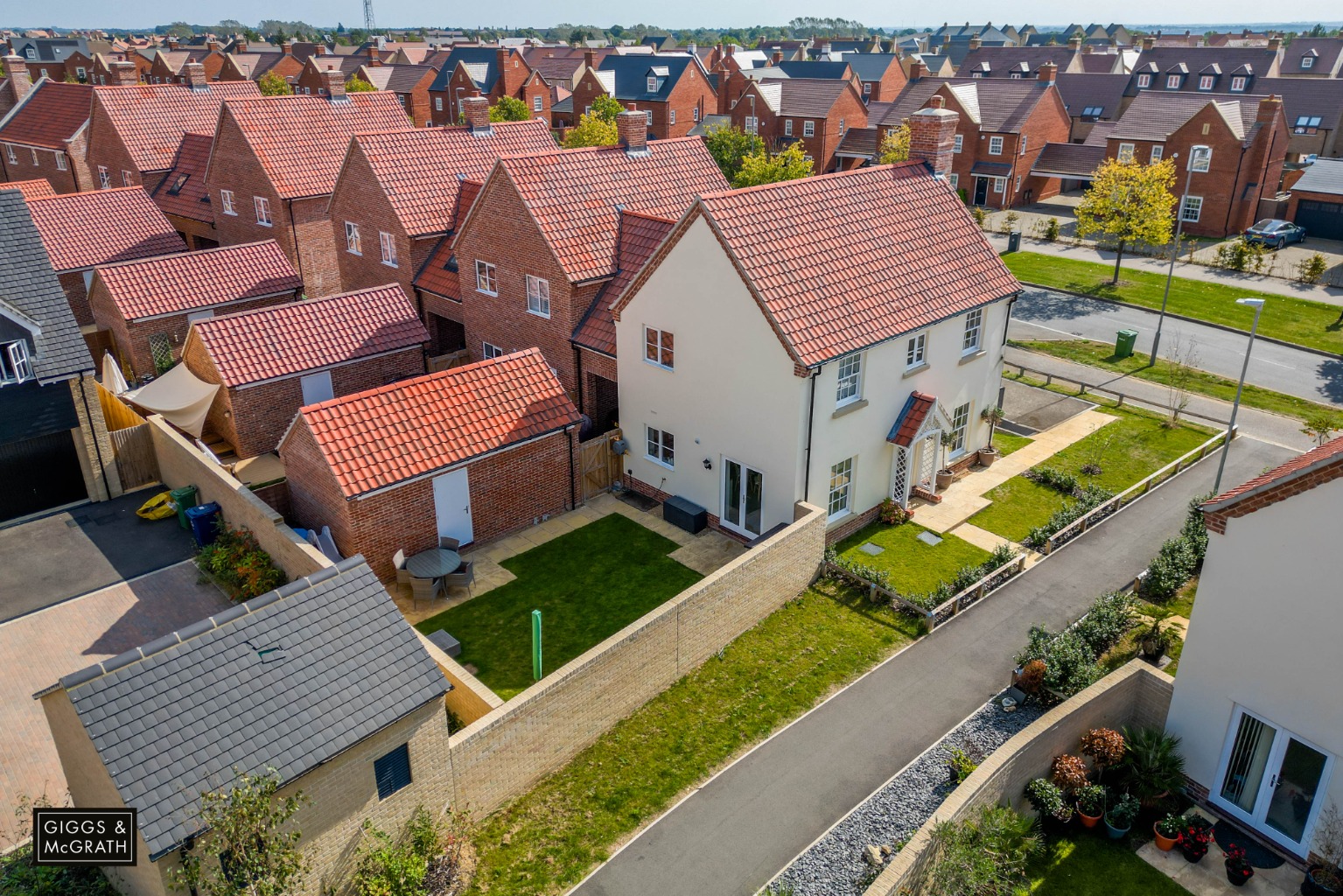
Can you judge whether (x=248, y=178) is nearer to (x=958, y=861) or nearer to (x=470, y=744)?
(x=470, y=744)

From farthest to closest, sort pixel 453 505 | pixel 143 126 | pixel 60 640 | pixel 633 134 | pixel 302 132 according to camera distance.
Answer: pixel 143 126
pixel 302 132
pixel 633 134
pixel 453 505
pixel 60 640

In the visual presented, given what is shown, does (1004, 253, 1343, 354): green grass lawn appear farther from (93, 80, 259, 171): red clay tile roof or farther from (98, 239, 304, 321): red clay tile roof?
(93, 80, 259, 171): red clay tile roof

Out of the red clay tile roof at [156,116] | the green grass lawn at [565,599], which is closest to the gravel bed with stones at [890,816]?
the green grass lawn at [565,599]

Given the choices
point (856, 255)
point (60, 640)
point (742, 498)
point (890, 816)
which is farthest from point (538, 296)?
point (890, 816)

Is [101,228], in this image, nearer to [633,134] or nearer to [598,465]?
[633,134]

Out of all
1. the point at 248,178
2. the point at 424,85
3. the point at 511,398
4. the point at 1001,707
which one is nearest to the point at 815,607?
the point at 1001,707

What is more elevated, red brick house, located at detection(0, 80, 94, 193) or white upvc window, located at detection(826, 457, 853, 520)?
red brick house, located at detection(0, 80, 94, 193)

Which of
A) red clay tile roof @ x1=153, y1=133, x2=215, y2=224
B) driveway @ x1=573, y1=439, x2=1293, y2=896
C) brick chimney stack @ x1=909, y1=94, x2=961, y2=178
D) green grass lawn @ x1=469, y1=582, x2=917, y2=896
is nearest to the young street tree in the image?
brick chimney stack @ x1=909, y1=94, x2=961, y2=178
